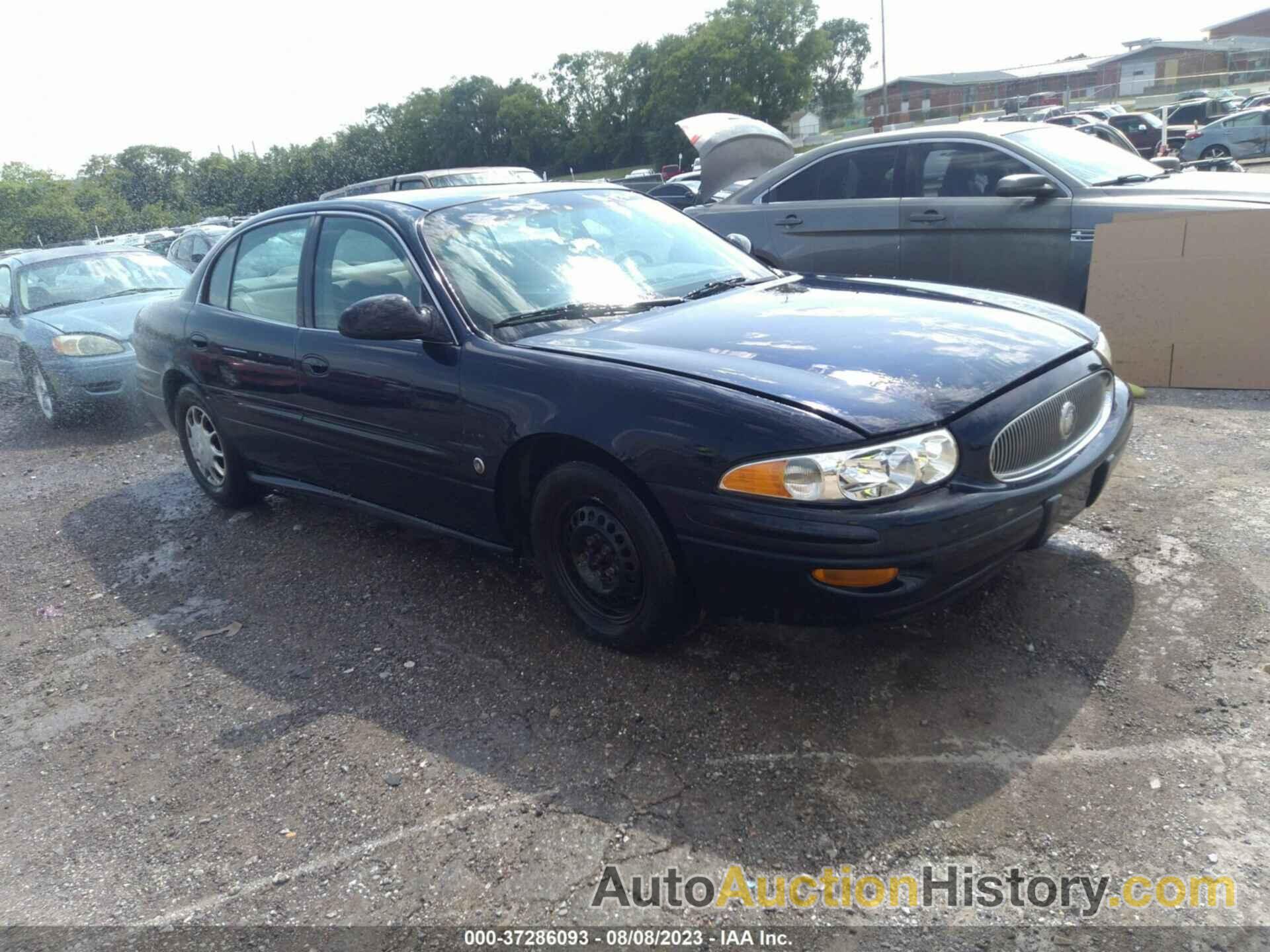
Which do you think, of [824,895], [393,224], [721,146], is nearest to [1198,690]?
[824,895]

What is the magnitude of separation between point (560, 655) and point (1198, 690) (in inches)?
80.8

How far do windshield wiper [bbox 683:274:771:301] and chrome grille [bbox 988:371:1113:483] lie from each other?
1.40m

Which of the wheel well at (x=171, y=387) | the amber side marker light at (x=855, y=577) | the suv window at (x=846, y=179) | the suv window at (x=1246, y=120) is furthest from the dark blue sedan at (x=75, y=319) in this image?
the suv window at (x=1246, y=120)

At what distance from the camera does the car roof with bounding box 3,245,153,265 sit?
29.5ft

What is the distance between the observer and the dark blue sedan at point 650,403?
2.78m

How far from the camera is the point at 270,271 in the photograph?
15.5 feet

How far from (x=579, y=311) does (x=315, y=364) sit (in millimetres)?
1266

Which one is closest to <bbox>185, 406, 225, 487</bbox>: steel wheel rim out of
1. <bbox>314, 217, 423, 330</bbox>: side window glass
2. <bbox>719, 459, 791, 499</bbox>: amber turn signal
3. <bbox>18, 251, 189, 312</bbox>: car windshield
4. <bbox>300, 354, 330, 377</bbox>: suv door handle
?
<bbox>300, 354, 330, 377</bbox>: suv door handle

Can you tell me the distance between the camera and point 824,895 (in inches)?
92.3

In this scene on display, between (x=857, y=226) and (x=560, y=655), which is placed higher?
(x=857, y=226)

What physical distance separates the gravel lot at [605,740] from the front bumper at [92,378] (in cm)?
380

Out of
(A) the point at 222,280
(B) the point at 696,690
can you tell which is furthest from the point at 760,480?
(A) the point at 222,280

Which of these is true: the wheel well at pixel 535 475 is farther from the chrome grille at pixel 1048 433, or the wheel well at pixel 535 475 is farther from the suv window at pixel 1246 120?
the suv window at pixel 1246 120

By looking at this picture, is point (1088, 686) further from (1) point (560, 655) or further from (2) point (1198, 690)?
(1) point (560, 655)
